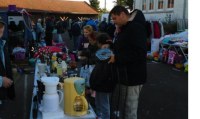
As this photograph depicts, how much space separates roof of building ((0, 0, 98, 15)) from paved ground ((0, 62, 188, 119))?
3215 centimetres

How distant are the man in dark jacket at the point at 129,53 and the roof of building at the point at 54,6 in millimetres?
36165

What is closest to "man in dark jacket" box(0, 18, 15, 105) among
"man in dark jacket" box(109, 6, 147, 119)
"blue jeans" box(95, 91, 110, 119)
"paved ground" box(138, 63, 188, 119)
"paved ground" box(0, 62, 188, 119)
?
"paved ground" box(0, 62, 188, 119)

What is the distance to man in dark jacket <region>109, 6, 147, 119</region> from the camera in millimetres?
2715

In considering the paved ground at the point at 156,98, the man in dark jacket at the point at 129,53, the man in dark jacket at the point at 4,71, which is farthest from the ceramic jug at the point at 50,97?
the paved ground at the point at 156,98

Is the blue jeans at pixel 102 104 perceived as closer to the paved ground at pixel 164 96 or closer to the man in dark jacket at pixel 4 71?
the paved ground at pixel 164 96

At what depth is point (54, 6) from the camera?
42062 mm

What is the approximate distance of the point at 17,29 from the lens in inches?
417

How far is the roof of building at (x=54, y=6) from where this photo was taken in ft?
128

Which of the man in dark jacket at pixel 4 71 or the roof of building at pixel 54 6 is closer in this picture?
the man in dark jacket at pixel 4 71

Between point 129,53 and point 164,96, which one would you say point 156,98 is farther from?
point 129,53

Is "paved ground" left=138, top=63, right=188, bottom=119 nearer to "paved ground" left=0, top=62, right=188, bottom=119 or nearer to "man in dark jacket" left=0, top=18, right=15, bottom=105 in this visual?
"paved ground" left=0, top=62, right=188, bottom=119

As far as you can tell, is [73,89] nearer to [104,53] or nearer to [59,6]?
[104,53]

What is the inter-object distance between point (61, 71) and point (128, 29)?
63.3 inches

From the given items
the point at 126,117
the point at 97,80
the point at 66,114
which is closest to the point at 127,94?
the point at 126,117
